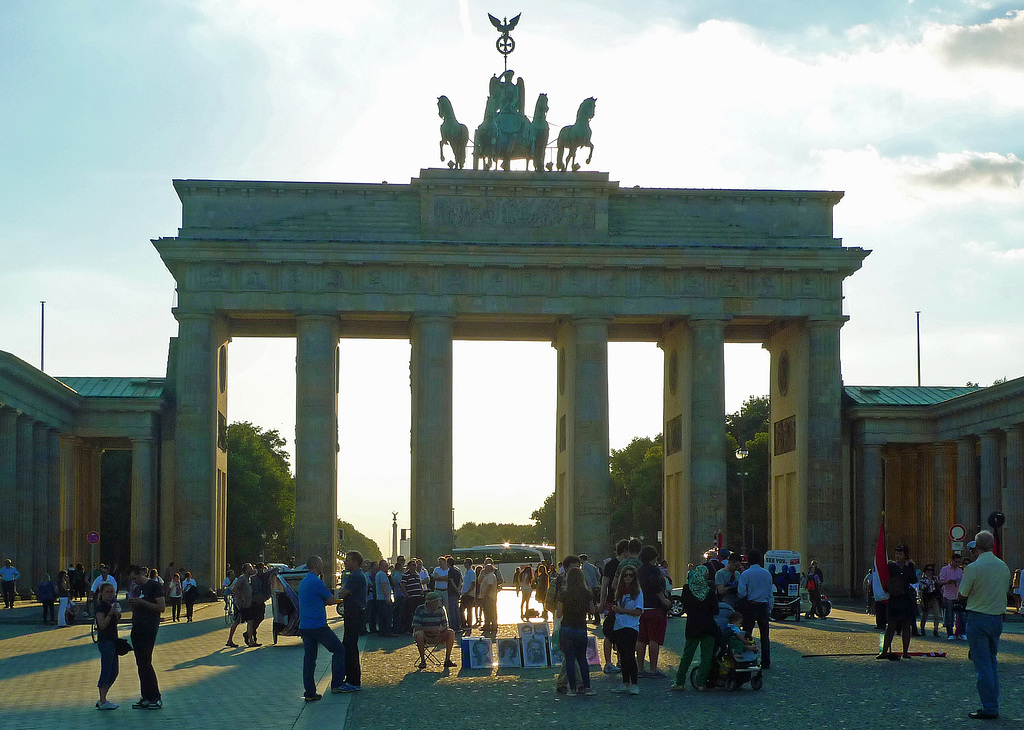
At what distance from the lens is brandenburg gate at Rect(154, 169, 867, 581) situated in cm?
6153

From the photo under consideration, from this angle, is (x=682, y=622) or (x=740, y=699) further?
(x=682, y=622)

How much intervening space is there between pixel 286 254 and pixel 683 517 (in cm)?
2069

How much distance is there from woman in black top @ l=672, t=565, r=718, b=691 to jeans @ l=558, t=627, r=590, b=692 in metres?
1.56

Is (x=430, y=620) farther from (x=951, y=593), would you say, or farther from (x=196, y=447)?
(x=196, y=447)

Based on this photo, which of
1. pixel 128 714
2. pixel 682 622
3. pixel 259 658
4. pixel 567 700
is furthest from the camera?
pixel 682 622

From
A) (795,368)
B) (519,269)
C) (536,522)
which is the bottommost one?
(536,522)

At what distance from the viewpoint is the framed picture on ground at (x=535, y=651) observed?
88.2ft

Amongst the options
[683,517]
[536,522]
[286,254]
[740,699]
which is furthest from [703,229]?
[536,522]

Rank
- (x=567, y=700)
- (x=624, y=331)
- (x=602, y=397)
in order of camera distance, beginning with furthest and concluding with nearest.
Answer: (x=624, y=331) < (x=602, y=397) < (x=567, y=700)

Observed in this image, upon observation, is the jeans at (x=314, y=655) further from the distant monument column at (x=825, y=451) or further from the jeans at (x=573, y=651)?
the distant monument column at (x=825, y=451)

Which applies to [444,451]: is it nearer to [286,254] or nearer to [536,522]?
[286,254]

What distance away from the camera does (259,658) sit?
30.4m

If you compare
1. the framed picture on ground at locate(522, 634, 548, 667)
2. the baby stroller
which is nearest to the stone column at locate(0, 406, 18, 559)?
the framed picture on ground at locate(522, 634, 548, 667)

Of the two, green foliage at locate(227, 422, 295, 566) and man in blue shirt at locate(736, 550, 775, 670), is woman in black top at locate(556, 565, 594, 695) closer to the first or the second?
man in blue shirt at locate(736, 550, 775, 670)
